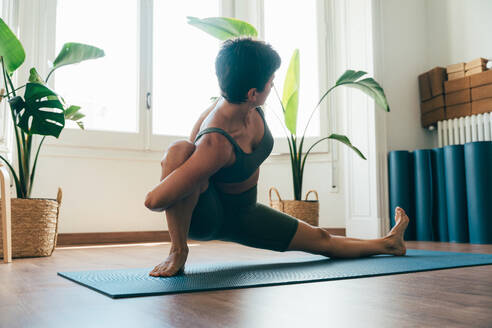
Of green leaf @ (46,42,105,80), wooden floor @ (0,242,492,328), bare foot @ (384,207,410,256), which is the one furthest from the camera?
green leaf @ (46,42,105,80)

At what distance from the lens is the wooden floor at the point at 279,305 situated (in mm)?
802

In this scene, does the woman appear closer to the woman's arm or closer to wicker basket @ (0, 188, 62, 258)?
the woman's arm

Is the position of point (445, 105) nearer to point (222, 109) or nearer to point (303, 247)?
point (303, 247)

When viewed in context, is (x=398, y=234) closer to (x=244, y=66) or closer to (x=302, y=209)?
(x=244, y=66)

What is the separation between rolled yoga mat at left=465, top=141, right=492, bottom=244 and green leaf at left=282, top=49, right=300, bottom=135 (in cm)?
110

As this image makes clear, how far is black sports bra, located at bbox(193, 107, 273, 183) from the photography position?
56.0 inches

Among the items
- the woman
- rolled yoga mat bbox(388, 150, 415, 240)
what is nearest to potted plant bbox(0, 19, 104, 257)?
the woman

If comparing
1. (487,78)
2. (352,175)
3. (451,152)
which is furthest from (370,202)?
(487,78)

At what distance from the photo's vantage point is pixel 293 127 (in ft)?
9.89

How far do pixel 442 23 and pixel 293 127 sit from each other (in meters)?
1.60

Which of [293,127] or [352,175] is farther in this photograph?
[352,175]

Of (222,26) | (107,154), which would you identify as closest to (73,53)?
(222,26)

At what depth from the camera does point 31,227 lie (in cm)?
216

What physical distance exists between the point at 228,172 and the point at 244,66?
1.06 ft
